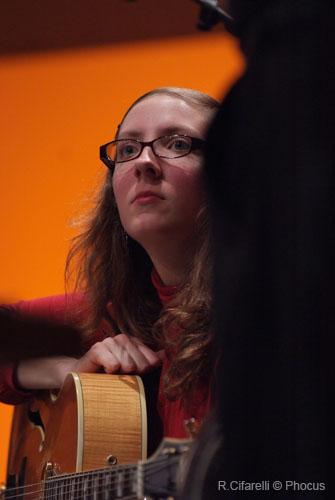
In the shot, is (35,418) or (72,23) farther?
(72,23)

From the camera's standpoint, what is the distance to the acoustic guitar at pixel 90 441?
3.51ft

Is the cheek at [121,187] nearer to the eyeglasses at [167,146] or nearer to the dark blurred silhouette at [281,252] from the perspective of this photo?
the eyeglasses at [167,146]

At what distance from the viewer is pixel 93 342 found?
58.8 inches

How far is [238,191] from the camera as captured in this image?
0.57m

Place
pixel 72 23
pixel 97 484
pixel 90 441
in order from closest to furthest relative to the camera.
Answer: pixel 97 484 → pixel 90 441 → pixel 72 23

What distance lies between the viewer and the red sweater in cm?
122

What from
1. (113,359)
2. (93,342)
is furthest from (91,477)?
Answer: (93,342)

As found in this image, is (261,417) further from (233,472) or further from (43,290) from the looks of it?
(43,290)

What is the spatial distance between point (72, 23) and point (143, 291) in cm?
90

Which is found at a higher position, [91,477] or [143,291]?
[143,291]

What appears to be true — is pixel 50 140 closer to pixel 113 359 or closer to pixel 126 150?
pixel 126 150

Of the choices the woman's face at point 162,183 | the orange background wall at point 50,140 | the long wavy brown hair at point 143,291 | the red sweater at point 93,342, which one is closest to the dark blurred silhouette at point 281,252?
the red sweater at point 93,342

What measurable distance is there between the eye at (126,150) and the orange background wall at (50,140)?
644mm

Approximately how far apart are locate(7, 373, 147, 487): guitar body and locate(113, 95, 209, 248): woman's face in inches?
9.9
